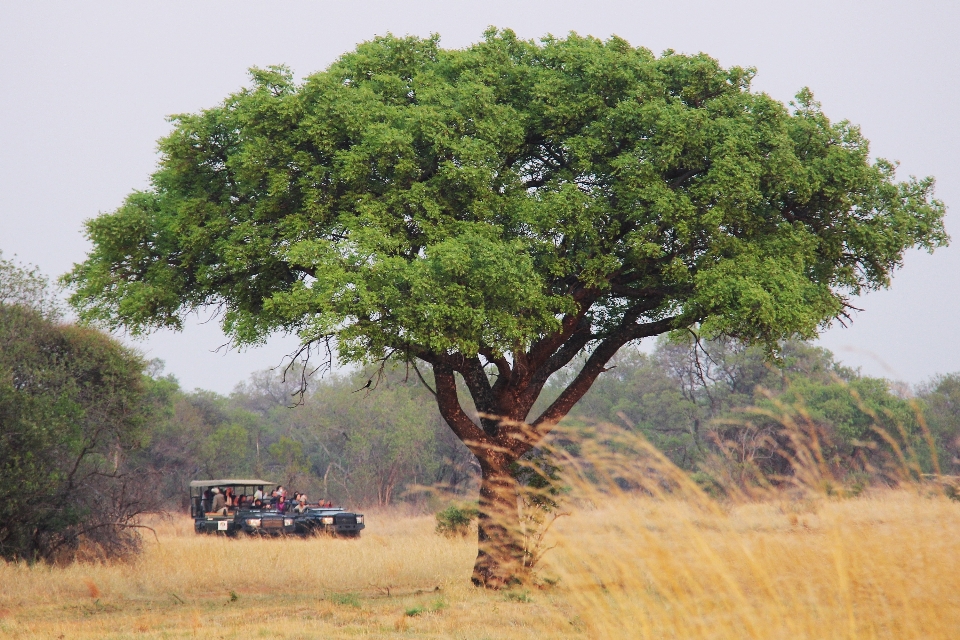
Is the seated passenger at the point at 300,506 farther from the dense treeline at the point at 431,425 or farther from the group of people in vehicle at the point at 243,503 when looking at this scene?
the dense treeline at the point at 431,425

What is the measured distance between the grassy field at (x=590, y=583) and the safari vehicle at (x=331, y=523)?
50.4 inches

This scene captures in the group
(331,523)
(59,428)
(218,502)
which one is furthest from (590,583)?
(218,502)

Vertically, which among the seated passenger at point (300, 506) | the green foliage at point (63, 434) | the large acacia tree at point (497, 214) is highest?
the large acacia tree at point (497, 214)

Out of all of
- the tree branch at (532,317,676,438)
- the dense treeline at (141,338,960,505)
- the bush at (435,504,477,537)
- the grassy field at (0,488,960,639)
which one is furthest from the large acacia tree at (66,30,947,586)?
the dense treeline at (141,338,960,505)

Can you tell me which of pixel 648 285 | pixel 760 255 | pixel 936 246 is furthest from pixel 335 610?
pixel 936 246

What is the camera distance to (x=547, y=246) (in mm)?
13125

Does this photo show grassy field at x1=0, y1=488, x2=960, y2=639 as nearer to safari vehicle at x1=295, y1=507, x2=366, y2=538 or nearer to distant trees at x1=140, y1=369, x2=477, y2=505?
safari vehicle at x1=295, y1=507, x2=366, y2=538

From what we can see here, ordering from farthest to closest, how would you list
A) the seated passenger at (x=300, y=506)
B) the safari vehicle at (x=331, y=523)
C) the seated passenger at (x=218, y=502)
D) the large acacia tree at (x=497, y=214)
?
the seated passenger at (x=218, y=502) < the seated passenger at (x=300, y=506) < the safari vehicle at (x=331, y=523) < the large acacia tree at (x=497, y=214)

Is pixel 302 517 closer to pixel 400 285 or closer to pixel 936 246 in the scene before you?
pixel 400 285

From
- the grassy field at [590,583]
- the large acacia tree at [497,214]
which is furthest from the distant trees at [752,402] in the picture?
the large acacia tree at [497,214]

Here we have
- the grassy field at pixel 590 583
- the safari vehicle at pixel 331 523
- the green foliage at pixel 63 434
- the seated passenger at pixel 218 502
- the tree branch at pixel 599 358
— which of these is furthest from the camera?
the seated passenger at pixel 218 502

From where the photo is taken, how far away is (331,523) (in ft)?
80.9

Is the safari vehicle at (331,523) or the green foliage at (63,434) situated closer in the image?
the green foliage at (63,434)

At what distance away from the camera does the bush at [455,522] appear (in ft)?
78.8
